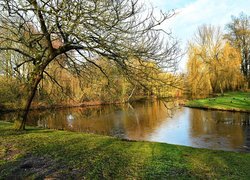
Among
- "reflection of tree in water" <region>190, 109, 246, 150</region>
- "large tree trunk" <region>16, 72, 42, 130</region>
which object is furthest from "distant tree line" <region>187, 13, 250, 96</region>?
"large tree trunk" <region>16, 72, 42, 130</region>

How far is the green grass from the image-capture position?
4.94 m

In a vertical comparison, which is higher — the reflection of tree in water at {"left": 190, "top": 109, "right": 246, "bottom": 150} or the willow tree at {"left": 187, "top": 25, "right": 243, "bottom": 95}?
the willow tree at {"left": 187, "top": 25, "right": 243, "bottom": 95}

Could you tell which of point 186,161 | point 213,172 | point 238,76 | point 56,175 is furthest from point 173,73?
point 238,76

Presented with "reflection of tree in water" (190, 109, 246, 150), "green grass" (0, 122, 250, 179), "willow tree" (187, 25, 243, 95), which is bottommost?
"reflection of tree in water" (190, 109, 246, 150)

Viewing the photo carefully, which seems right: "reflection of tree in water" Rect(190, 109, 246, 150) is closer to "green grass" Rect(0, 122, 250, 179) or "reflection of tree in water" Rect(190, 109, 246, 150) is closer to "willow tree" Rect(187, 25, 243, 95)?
"green grass" Rect(0, 122, 250, 179)

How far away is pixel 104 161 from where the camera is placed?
223 inches

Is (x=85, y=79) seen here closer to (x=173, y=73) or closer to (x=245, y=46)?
(x=173, y=73)

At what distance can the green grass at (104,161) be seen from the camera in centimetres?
494

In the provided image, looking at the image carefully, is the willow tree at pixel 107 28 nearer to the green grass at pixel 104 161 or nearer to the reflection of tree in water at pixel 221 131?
the green grass at pixel 104 161

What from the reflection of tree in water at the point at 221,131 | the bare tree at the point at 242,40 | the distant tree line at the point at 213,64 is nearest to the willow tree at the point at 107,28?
the reflection of tree in water at the point at 221,131

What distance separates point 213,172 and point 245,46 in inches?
1607

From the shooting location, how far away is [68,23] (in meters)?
5.82

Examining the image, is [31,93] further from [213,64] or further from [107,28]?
[213,64]

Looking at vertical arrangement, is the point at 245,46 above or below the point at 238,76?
above
